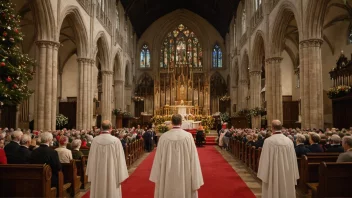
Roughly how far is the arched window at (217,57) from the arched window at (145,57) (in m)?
8.18

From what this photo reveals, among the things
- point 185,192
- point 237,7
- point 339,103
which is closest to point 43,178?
point 185,192

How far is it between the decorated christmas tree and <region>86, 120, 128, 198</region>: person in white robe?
11.9 ft

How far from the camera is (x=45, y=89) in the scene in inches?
603

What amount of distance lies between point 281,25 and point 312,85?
5519mm

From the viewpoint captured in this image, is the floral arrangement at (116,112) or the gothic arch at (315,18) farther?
the floral arrangement at (116,112)

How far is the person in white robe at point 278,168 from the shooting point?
5.51 meters

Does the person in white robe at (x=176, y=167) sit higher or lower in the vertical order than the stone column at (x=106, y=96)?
lower

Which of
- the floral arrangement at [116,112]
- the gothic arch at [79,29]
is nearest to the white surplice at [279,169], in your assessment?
the gothic arch at [79,29]

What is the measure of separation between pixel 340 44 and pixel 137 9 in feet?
66.8

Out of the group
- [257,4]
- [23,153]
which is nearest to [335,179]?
[23,153]

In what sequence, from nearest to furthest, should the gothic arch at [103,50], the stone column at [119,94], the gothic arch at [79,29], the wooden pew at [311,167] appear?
the wooden pew at [311,167]
the gothic arch at [79,29]
the gothic arch at [103,50]
the stone column at [119,94]

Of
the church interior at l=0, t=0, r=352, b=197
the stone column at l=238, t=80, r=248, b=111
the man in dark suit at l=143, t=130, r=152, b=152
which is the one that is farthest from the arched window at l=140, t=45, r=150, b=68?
the man in dark suit at l=143, t=130, r=152, b=152

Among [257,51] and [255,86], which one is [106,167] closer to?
[257,51]

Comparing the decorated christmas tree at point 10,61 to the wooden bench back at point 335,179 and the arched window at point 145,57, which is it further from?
the arched window at point 145,57
